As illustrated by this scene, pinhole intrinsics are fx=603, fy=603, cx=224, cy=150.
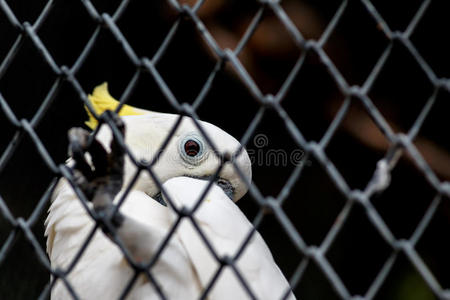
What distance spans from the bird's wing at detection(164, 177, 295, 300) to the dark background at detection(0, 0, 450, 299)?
1.20 m

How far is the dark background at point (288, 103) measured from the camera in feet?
8.75

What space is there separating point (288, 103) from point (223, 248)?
1580mm

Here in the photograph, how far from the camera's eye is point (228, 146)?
1.80 m

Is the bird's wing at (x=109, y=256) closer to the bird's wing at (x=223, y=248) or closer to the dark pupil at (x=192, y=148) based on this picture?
the bird's wing at (x=223, y=248)

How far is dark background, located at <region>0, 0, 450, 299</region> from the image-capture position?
267cm

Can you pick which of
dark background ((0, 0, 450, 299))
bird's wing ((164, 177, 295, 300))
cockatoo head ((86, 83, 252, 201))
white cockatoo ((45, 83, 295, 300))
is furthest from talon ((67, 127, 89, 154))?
dark background ((0, 0, 450, 299))

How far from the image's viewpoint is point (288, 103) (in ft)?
9.61

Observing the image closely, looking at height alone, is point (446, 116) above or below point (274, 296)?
above

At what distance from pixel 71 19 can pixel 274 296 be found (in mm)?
1727

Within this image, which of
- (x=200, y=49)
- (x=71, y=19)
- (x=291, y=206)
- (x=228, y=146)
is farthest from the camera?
(x=291, y=206)

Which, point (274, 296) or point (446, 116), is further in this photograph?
→ point (446, 116)

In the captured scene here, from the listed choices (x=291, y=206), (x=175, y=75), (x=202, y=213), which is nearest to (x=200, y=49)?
(x=175, y=75)

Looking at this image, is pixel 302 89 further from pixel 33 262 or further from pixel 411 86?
pixel 33 262

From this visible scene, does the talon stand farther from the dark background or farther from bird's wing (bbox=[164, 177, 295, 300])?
the dark background
